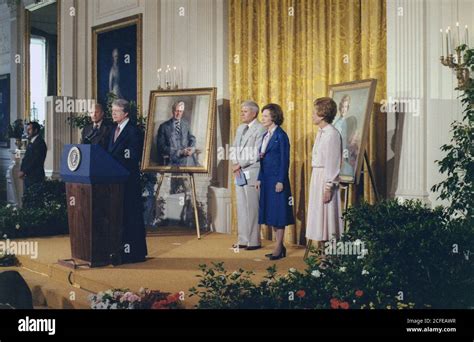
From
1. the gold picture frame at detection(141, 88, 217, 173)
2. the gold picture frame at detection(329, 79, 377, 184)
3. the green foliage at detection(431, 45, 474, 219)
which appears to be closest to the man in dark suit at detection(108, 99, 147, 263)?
the gold picture frame at detection(141, 88, 217, 173)

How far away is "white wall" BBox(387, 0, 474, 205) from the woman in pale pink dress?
96cm

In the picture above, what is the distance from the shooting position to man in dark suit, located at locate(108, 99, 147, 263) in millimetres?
6566

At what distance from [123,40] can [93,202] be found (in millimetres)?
5055

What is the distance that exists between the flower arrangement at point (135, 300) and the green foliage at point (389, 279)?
0.64 ft

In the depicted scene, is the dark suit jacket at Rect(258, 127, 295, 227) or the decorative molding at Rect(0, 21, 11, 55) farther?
the decorative molding at Rect(0, 21, 11, 55)

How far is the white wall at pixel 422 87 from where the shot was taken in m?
6.66

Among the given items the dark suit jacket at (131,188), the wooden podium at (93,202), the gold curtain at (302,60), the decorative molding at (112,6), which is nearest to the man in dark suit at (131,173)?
the dark suit jacket at (131,188)

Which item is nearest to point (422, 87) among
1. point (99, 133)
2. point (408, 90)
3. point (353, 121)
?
point (408, 90)

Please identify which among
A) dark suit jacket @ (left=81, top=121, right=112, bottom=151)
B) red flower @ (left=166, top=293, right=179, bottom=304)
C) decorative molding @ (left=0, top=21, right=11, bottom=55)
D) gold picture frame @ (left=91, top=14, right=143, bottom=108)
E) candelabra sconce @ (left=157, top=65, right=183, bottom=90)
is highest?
decorative molding @ (left=0, top=21, right=11, bottom=55)

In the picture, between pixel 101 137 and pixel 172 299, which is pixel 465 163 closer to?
pixel 172 299

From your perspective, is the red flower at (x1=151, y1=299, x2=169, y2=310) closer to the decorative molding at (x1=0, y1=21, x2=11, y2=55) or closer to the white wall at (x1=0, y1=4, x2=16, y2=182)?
the white wall at (x1=0, y1=4, x2=16, y2=182)

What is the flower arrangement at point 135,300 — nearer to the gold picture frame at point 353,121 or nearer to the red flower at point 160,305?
the red flower at point 160,305
